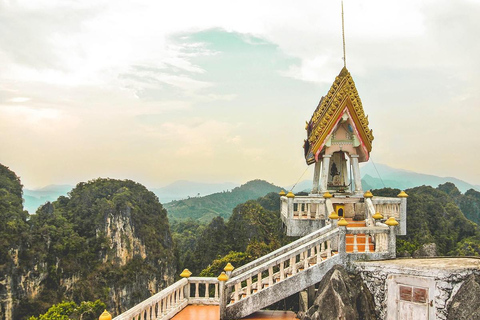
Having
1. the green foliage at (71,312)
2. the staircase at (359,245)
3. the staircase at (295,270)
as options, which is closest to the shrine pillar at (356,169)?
the staircase at (359,245)

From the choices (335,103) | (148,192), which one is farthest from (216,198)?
(335,103)

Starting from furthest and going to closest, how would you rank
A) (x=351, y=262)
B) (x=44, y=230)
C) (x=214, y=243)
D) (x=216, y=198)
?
(x=216, y=198)
(x=214, y=243)
(x=44, y=230)
(x=351, y=262)

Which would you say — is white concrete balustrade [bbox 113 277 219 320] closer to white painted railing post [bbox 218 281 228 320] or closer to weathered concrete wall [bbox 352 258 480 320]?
white painted railing post [bbox 218 281 228 320]

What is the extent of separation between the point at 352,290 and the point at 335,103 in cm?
586

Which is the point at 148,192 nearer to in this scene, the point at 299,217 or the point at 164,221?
the point at 164,221

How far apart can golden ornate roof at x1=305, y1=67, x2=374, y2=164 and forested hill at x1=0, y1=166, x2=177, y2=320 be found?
1379 inches

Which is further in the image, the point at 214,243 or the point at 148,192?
the point at 148,192

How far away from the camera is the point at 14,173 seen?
49.2 meters

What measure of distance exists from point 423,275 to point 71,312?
58.9 ft

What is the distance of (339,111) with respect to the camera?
1246cm

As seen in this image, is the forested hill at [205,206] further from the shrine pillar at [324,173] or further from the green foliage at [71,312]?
the shrine pillar at [324,173]

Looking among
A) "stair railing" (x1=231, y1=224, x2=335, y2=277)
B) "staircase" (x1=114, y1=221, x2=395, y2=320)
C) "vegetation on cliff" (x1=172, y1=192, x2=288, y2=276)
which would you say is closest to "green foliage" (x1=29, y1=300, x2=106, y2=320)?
"staircase" (x1=114, y1=221, x2=395, y2=320)

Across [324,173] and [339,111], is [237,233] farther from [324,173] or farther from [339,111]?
[339,111]

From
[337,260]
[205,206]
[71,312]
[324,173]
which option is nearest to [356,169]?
[324,173]
